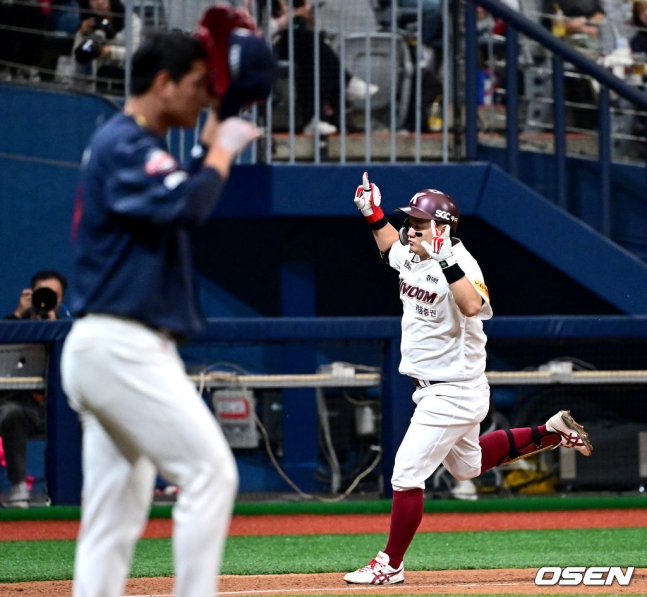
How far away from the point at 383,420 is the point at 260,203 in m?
2.17

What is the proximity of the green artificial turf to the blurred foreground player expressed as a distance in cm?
263

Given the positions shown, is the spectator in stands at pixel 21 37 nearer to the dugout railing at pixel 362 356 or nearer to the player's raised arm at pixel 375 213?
the dugout railing at pixel 362 356

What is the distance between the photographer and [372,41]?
30.1ft

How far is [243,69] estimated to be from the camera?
3.04 m

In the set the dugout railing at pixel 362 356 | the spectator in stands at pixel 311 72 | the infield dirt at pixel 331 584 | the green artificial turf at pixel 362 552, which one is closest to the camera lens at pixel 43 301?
the dugout railing at pixel 362 356

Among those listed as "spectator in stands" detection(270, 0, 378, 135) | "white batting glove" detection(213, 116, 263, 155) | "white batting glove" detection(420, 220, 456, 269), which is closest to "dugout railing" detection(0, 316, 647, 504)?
"spectator in stands" detection(270, 0, 378, 135)

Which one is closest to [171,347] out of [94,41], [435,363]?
[435,363]

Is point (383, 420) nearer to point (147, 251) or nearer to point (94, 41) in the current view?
point (94, 41)

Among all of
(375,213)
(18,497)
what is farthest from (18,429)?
(375,213)

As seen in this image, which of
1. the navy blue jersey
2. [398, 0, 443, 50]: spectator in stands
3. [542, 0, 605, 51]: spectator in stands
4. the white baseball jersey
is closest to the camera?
the navy blue jersey

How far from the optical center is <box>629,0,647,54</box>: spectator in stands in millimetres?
10141

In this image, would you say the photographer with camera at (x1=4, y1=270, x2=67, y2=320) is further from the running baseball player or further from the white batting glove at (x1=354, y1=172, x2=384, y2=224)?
the running baseball player

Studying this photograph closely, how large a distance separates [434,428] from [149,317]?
2.58 meters

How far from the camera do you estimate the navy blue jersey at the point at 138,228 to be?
2834 mm
